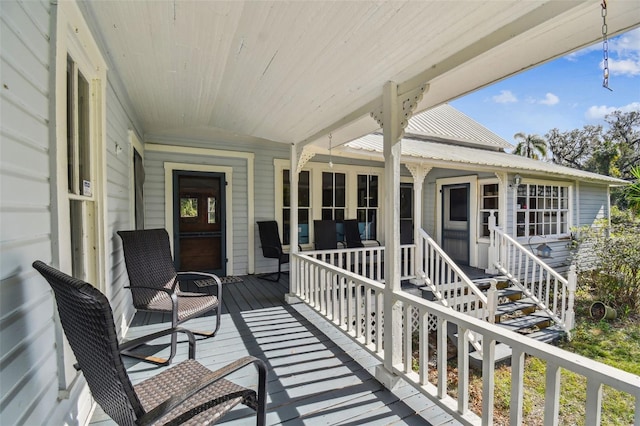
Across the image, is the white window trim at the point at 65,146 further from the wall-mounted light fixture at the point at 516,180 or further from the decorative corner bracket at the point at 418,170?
the wall-mounted light fixture at the point at 516,180

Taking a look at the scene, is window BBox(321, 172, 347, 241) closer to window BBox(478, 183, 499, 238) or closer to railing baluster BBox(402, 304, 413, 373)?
window BBox(478, 183, 499, 238)

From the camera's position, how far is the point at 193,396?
4.65ft

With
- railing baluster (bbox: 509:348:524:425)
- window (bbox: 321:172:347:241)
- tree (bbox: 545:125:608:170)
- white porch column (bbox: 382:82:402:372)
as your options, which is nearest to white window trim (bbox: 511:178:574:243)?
window (bbox: 321:172:347:241)

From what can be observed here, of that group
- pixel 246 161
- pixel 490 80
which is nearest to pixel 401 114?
pixel 490 80

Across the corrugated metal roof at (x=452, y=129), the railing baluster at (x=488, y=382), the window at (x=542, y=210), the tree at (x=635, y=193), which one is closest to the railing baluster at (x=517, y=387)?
the railing baluster at (x=488, y=382)

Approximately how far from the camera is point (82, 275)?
1896mm

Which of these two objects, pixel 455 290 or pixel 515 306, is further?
pixel 515 306

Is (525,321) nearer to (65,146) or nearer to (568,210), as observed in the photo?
(568,210)

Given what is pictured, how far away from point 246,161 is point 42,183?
4.49m

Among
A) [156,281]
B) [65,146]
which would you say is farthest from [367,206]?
[65,146]

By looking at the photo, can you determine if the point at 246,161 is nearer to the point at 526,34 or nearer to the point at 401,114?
the point at 401,114

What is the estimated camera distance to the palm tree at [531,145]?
19922mm

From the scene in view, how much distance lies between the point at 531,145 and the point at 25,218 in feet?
81.8

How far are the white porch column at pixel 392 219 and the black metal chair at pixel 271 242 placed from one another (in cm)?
308
